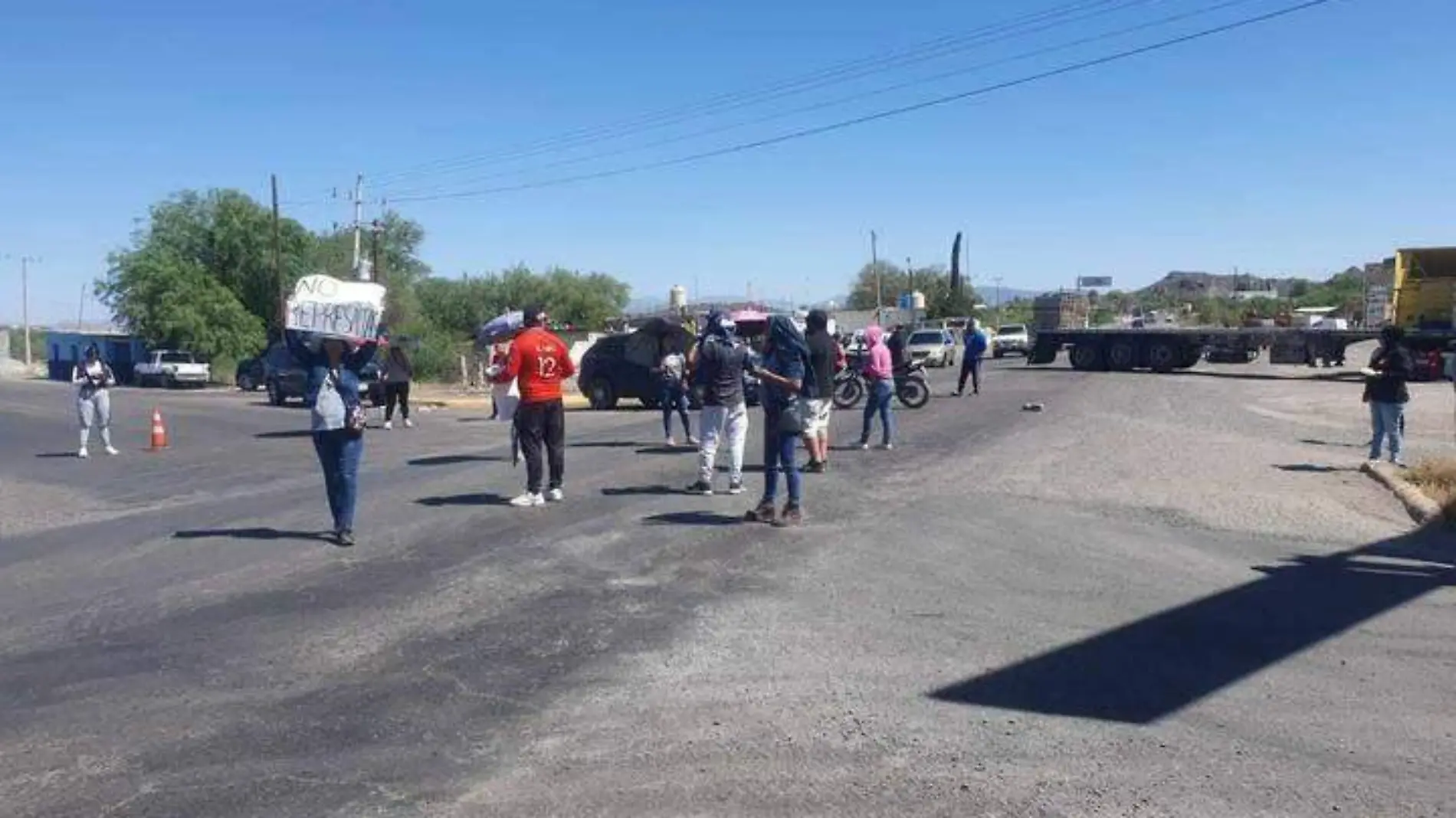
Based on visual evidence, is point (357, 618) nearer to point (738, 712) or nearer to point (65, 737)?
point (65, 737)

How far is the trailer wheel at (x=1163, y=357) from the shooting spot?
A: 40156 mm

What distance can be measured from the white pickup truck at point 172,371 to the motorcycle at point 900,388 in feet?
136

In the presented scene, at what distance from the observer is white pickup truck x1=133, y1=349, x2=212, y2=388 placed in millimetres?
56188

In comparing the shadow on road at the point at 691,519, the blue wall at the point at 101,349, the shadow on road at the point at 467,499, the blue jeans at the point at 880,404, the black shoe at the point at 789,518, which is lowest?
the blue wall at the point at 101,349

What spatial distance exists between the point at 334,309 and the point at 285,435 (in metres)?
13.8

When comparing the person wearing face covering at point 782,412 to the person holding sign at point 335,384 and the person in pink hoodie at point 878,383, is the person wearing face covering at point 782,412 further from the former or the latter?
the person in pink hoodie at point 878,383

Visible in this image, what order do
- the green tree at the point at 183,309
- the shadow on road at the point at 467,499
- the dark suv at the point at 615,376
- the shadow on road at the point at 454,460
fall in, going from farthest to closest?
the green tree at the point at 183,309, the dark suv at the point at 615,376, the shadow on road at the point at 454,460, the shadow on road at the point at 467,499

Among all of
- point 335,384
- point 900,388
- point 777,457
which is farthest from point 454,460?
point 900,388

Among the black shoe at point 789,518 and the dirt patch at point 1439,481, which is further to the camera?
the dirt patch at point 1439,481

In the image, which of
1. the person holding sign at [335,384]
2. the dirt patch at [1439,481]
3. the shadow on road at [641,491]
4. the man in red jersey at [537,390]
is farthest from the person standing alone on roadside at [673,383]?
the dirt patch at [1439,481]

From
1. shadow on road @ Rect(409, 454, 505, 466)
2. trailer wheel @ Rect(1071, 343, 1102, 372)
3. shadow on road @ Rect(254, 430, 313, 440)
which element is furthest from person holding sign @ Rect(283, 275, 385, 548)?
trailer wheel @ Rect(1071, 343, 1102, 372)

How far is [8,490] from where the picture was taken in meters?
15.1

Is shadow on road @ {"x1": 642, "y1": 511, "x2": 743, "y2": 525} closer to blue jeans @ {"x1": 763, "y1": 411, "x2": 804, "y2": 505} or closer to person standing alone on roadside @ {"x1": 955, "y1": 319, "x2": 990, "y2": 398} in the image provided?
blue jeans @ {"x1": 763, "y1": 411, "x2": 804, "y2": 505}

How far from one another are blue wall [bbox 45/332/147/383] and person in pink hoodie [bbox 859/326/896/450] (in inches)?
2082
